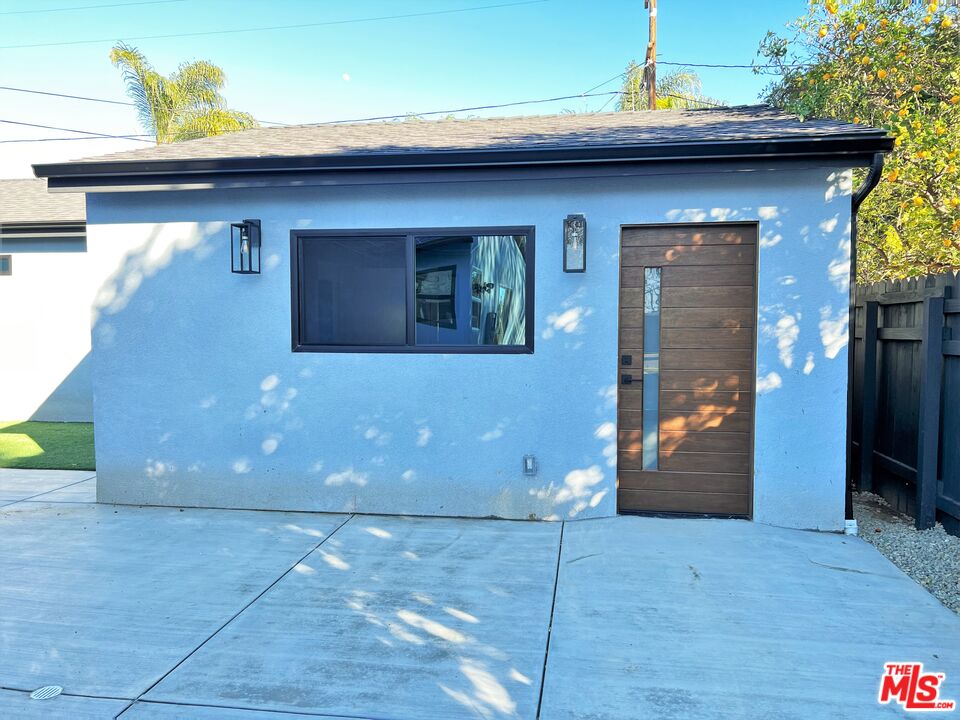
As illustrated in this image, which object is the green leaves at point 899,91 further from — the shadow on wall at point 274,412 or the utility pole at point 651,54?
the utility pole at point 651,54

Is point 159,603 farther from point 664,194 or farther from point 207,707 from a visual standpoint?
point 664,194

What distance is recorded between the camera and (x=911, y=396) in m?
5.50

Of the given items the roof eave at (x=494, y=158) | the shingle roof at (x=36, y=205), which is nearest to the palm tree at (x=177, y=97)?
the shingle roof at (x=36, y=205)

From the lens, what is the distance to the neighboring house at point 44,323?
10.5 meters

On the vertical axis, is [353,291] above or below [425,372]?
above

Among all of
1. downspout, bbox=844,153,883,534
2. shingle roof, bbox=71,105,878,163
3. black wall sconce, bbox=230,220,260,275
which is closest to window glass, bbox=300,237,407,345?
black wall sconce, bbox=230,220,260,275

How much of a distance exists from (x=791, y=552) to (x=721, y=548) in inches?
18.6

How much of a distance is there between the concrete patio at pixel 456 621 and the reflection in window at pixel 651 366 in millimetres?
610

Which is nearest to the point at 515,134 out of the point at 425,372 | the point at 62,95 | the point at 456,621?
the point at 425,372

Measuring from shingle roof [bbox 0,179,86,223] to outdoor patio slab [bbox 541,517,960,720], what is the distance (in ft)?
32.3

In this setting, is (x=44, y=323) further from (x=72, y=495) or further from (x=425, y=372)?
(x=425, y=372)

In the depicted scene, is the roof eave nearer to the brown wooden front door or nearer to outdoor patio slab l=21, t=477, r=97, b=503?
the brown wooden front door

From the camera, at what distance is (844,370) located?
16.6 feet

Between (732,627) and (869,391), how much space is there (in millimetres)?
3704
